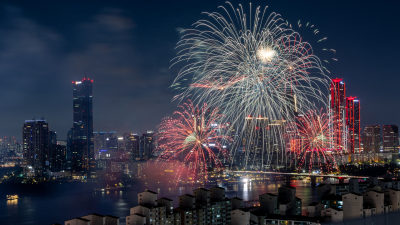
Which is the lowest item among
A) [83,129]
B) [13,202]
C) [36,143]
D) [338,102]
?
[13,202]

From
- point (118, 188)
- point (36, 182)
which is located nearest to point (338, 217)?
point (118, 188)

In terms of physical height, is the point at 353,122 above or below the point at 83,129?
above

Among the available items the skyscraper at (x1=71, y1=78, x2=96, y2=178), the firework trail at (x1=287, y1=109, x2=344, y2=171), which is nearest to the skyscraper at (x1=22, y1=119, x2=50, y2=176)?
the skyscraper at (x1=71, y1=78, x2=96, y2=178)

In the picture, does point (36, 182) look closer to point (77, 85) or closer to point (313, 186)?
point (77, 85)

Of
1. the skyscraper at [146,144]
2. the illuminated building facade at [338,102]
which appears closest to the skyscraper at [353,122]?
the illuminated building facade at [338,102]

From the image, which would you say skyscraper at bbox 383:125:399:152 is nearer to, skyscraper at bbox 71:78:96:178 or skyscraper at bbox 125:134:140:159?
skyscraper at bbox 125:134:140:159

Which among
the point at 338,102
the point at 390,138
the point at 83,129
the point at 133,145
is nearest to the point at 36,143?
the point at 83,129

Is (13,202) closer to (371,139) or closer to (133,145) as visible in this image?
(133,145)

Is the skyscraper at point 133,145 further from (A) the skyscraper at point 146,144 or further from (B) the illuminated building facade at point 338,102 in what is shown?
(B) the illuminated building facade at point 338,102
